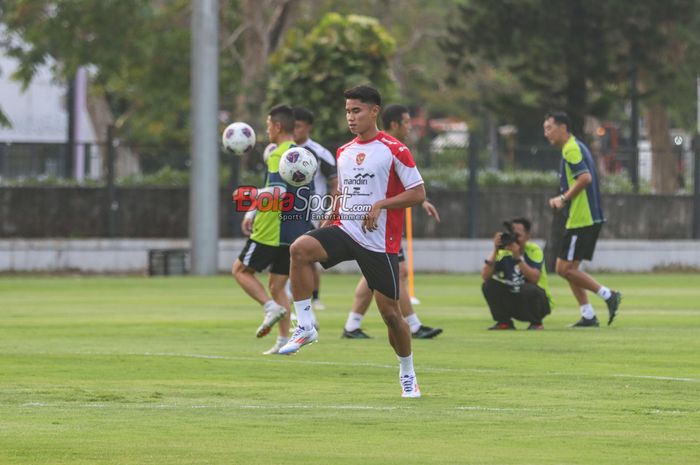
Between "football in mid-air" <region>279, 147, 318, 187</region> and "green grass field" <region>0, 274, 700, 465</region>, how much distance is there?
5.02ft

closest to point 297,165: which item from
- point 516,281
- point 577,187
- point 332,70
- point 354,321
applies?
point 354,321

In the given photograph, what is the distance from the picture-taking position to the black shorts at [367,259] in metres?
11.5

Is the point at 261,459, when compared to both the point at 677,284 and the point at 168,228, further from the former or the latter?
the point at 168,228

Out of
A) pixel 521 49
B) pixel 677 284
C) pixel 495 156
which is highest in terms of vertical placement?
pixel 521 49

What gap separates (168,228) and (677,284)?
34.5ft

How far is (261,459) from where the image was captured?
28.3 feet

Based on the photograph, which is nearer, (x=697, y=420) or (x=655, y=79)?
(x=697, y=420)

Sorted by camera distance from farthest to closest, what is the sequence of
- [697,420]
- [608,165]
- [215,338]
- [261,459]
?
1. [608,165]
2. [215,338]
3. [697,420]
4. [261,459]

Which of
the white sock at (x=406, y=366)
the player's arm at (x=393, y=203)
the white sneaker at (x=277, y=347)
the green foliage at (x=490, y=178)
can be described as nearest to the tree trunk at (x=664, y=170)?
the green foliage at (x=490, y=178)

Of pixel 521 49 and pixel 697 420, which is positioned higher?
pixel 521 49

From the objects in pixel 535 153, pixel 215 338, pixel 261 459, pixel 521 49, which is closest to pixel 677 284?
pixel 535 153

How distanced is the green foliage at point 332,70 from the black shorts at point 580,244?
14301 mm

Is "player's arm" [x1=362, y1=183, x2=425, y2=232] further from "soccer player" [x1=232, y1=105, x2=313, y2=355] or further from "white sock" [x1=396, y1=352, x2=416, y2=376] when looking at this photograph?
"soccer player" [x1=232, y1=105, x2=313, y2=355]

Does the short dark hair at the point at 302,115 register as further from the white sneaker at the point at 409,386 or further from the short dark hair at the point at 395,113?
the white sneaker at the point at 409,386
